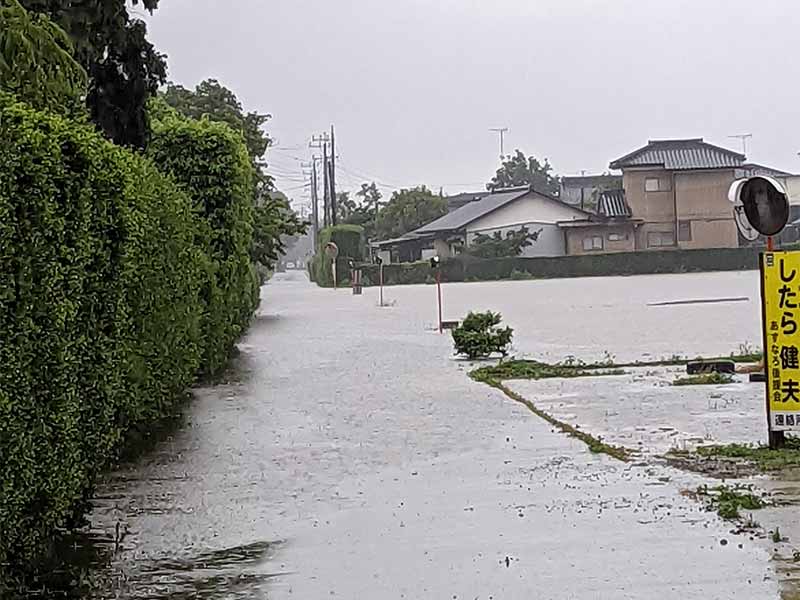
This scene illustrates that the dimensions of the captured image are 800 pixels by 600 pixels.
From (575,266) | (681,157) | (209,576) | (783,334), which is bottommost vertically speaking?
(209,576)

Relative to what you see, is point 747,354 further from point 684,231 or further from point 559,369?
point 684,231

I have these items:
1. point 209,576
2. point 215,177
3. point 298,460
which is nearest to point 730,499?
point 209,576

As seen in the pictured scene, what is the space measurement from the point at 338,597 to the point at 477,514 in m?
1.87

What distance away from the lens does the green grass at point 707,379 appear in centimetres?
1428

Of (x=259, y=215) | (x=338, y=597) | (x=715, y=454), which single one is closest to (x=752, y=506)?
(x=715, y=454)

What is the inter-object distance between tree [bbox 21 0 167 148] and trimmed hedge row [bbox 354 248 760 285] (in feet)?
186

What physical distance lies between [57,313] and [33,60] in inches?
92.7

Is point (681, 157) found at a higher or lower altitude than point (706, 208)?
higher

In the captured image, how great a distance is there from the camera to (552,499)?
7.84 meters

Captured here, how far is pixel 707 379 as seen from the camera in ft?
47.4

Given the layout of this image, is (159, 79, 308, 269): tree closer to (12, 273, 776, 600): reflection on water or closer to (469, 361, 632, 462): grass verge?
(12, 273, 776, 600): reflection on water

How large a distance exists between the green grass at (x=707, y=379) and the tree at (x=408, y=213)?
7898 cm

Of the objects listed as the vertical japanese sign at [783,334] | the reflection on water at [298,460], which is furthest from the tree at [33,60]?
the vertical japanese sign at [783,334]

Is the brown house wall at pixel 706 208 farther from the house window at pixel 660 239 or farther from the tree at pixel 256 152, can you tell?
the tree at pixel 256 152
